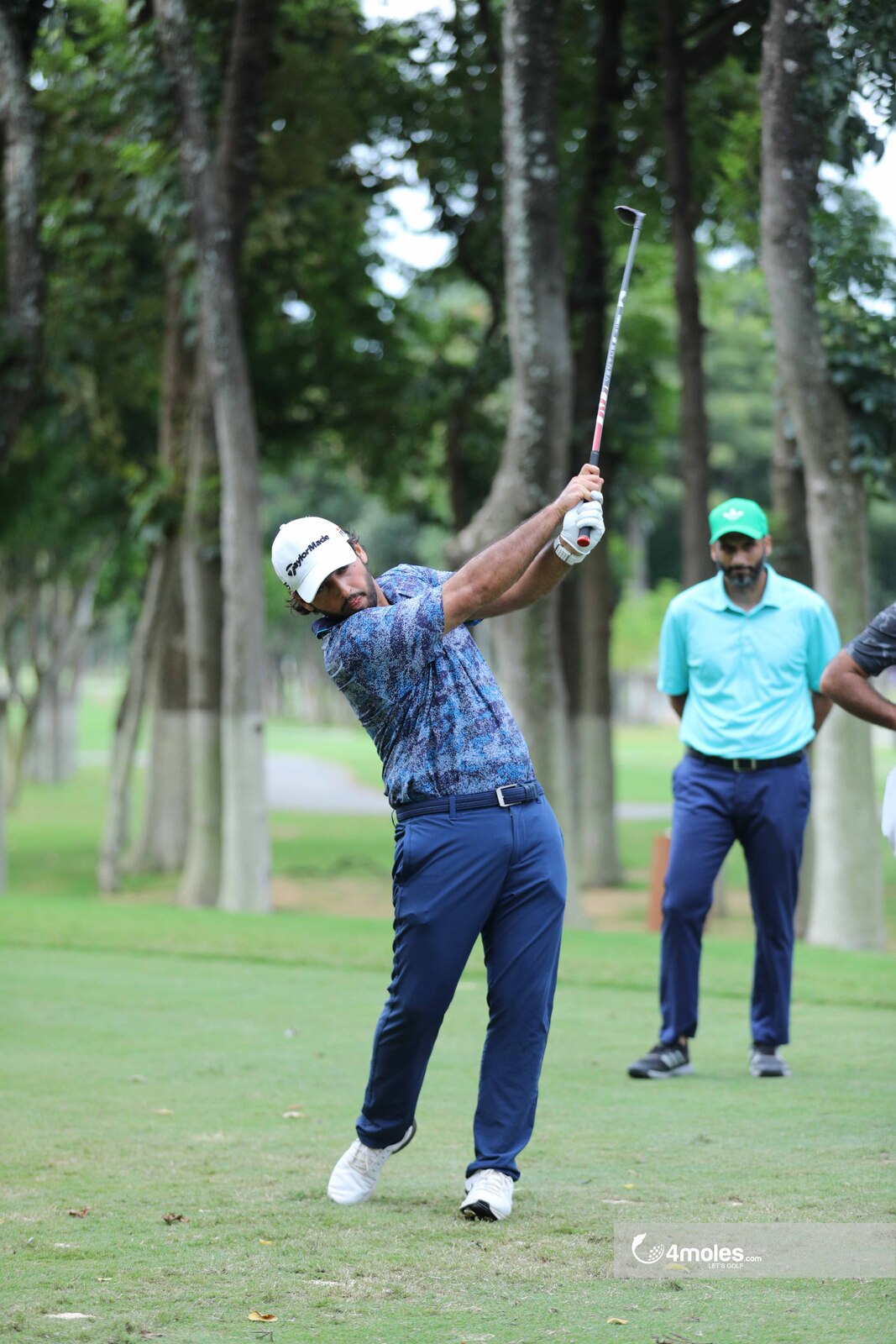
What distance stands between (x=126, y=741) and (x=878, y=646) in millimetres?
14590

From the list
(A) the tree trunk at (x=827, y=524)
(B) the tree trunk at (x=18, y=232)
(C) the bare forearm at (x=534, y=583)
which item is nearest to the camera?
(C) the bare forearm at (x=534, y=583)

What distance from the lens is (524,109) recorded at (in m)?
13.1

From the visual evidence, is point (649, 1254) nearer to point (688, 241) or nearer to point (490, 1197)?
point (490, 1197)

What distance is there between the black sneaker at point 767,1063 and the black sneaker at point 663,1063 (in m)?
0.27

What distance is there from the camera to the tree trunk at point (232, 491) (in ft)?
49.7

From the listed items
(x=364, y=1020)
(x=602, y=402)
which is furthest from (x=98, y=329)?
(x=602, y=402)

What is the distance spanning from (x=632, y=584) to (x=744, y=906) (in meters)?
54.4

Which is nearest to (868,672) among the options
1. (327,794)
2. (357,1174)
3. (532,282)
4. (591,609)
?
(357,1174)

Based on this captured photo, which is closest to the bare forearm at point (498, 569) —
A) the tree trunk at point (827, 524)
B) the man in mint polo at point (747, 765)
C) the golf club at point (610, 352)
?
the golf club at point (610, 352)

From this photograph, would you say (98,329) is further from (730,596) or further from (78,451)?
(730,596)

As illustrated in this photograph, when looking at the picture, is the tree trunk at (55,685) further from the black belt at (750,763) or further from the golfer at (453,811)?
the golfer at (453,811)

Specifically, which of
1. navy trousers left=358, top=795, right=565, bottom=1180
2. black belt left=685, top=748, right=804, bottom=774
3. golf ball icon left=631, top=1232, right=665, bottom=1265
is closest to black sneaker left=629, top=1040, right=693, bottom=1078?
black belt left=685, top=748, right=804, bottom=774

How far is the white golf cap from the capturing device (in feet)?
16.0

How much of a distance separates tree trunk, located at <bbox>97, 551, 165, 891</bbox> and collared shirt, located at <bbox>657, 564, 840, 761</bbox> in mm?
12468
